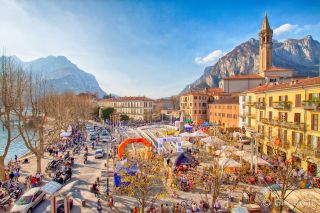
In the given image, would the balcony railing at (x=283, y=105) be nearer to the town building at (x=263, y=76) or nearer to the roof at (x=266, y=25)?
the town building at (x=263, y=76)

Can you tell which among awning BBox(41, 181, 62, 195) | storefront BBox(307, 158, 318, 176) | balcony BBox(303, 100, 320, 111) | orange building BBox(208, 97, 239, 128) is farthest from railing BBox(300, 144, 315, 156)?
orange building BBox(208, 97, 239, 128)

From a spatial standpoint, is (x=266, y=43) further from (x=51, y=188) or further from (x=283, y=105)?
(x=51, y=188)

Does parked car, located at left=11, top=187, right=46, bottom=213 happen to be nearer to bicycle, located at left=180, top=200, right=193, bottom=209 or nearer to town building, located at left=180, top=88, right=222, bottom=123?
bicycle, located at left=180, top=200, right=193, bottom=209

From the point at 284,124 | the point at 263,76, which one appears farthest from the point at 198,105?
the point at 284,124

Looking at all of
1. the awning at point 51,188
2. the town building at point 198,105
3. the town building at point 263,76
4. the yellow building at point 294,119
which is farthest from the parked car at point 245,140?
the town building at point 263,76

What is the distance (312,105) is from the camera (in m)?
22.4

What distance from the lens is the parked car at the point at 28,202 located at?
14136 millimetres

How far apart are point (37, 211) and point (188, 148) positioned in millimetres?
23667

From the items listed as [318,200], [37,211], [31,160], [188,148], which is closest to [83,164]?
[31,160]

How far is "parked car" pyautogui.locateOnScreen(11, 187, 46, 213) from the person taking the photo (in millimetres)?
14136

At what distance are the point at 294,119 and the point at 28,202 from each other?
99.5 ft

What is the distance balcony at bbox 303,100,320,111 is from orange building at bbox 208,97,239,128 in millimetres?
28769

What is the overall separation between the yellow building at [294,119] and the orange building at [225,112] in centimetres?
1772

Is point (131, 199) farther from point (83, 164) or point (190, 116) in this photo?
point (190, 116)
